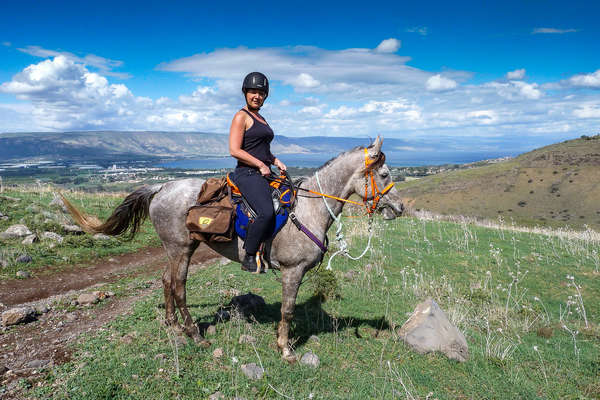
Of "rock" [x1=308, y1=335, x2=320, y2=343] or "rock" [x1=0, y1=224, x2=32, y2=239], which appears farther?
"rock" [x1=0, y1=224, x2=32, y2=239]

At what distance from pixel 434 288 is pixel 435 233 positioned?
868cm

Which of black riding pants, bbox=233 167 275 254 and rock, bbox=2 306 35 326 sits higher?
black riding pants, bbox=233 167 275 254

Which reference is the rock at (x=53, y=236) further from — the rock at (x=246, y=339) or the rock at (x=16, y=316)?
the rock at (x=246, y=339)

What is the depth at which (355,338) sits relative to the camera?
20.5ft

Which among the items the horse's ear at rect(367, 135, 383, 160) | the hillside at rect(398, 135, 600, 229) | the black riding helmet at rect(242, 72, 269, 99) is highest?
the black riding helmet at rect(242, 72, 269, 99)

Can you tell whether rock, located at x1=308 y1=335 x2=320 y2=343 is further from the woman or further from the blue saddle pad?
the blue saddle pad

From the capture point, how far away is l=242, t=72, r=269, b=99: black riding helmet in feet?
17.2

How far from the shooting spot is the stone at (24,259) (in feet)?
32.0

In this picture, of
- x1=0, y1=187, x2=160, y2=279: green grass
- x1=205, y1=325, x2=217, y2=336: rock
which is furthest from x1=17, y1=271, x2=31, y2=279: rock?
x1=205, y1=325, x2=217, y2=336: rock

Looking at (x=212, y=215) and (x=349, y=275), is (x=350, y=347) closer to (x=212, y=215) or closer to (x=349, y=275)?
(x=212, y=215)

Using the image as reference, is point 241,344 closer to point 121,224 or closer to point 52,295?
point 121,224

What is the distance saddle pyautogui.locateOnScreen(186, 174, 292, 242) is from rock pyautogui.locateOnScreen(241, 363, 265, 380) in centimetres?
194

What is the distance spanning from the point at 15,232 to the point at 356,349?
1228cm

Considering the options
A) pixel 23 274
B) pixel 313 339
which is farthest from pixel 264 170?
pixel 23 274
